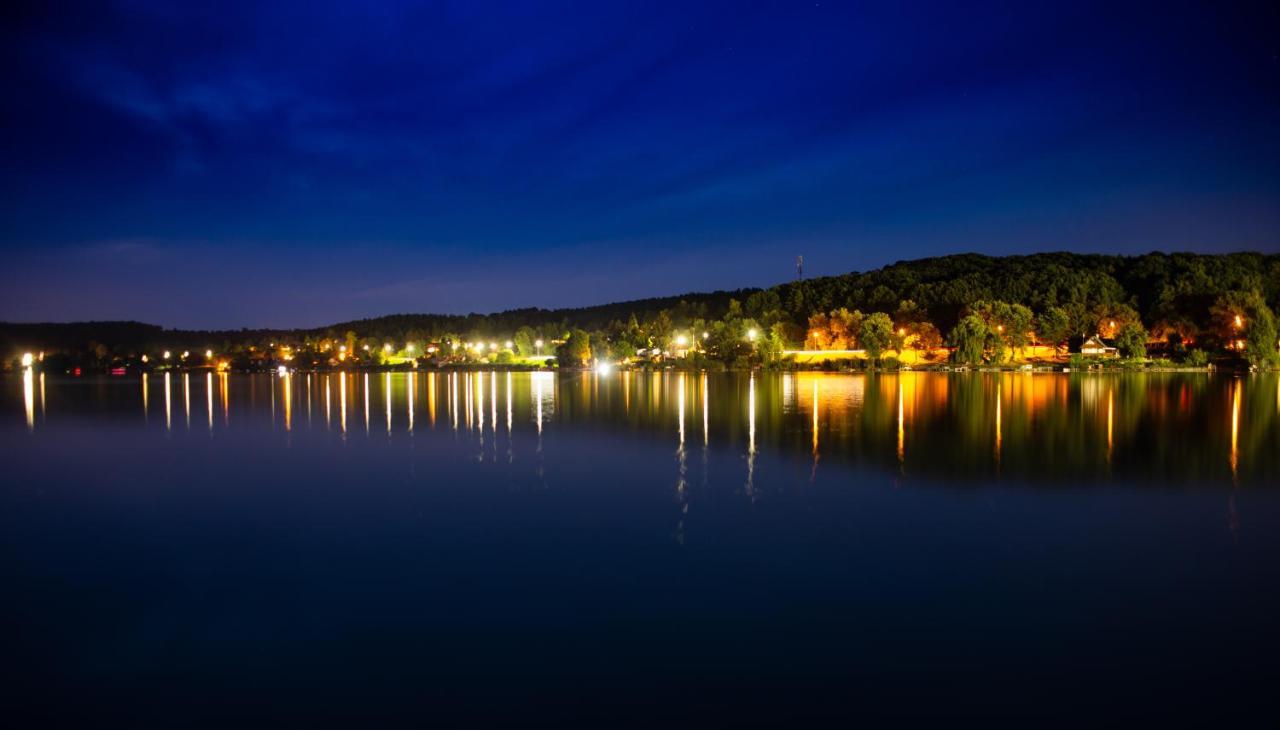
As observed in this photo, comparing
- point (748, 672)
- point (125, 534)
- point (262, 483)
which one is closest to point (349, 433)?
point (262, 483)

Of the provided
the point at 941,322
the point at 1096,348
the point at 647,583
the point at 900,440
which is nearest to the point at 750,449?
the point at 900,440

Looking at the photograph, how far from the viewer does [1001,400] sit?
114ft

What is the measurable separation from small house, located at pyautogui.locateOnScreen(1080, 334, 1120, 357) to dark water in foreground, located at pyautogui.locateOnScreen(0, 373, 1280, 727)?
236 ft

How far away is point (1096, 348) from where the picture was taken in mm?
85312

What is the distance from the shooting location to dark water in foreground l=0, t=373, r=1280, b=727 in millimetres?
6285

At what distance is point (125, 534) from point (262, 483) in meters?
4.08

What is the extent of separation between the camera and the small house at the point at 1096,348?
82.6 metres

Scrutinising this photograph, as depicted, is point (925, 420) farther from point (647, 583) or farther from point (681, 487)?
point (647, 583)

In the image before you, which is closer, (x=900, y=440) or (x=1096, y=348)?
(x=900, y=440)

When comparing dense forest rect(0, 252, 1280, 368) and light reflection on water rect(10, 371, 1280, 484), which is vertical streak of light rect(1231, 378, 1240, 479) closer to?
light reflection on water rect(10, 371, 1280, 484)

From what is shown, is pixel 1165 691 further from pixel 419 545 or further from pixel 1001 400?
pixel 1001 400

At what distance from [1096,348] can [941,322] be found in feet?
69.6

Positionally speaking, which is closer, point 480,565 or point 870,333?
point 480,565

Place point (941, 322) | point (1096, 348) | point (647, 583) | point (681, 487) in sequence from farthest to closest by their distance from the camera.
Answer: point (941, 322), point (1096, 348), point (681, 487), point (647, 583)
